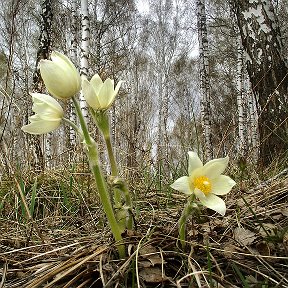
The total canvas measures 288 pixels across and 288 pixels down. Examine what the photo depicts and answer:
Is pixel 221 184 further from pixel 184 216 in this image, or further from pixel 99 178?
pixel 99 178

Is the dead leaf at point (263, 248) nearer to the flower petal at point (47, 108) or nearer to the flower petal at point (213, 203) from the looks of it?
the flower petal at point (213, 203)

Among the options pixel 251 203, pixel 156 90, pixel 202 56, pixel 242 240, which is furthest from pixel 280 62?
pixel 156 90

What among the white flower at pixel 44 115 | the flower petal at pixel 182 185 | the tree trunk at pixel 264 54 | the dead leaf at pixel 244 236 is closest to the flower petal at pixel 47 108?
the white flower at pixel 44 115

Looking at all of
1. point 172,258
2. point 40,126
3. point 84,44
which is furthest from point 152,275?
point 84,44

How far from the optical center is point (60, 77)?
0.90 meters

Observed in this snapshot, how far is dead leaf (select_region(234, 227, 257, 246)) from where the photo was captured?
40.1 inches

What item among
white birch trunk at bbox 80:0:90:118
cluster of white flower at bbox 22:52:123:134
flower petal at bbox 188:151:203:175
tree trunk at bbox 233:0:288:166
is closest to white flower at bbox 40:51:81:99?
cluster of white flower at bbox 22:52:123:134

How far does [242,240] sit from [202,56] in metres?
7.62

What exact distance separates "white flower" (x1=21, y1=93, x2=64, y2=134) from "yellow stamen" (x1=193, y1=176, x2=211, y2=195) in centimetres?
37

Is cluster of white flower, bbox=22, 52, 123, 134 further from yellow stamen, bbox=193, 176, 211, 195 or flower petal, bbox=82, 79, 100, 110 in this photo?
yellow stamen, bbox=193, 176, 211, 195

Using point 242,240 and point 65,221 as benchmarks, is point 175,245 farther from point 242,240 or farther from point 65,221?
point 65,221

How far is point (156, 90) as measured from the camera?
1838cm

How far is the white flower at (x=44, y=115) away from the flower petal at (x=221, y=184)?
1.38 ft

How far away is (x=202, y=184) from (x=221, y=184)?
0.20ft
